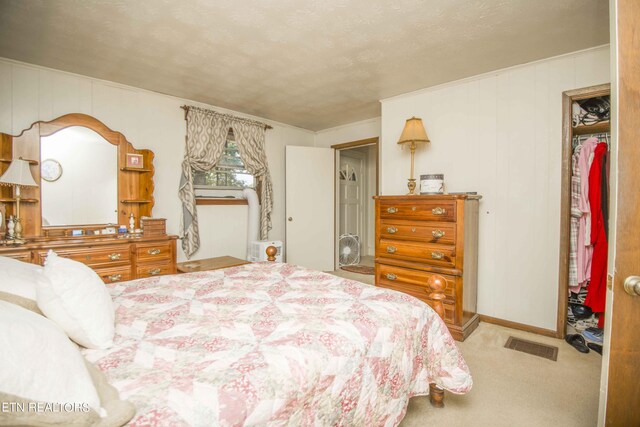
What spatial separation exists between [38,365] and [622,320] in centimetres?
160

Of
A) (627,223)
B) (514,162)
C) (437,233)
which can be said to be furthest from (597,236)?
(627,223)

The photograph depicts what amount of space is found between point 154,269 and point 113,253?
39 cm

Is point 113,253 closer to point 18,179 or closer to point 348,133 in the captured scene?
point 18,179

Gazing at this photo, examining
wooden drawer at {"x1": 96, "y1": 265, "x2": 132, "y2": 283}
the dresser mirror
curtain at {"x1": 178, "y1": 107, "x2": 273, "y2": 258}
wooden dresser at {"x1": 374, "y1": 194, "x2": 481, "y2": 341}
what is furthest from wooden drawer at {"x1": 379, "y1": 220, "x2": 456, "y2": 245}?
the dresser mirror

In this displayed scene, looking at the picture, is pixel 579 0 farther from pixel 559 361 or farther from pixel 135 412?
pixel 135 412

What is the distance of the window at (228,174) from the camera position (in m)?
3.98

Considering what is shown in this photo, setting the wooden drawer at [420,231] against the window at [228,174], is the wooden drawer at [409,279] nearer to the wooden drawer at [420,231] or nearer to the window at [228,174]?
the wooden drawer at [420,231]

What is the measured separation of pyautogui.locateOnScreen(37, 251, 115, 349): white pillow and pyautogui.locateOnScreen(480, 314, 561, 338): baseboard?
315 cm

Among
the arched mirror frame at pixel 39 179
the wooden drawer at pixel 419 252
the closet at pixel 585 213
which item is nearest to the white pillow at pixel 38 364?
the wooden drawer at pixel 419 252

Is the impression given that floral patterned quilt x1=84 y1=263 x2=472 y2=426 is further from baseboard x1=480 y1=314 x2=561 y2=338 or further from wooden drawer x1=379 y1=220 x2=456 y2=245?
baseboard x1=480 y1=314 x2=561 y2=338

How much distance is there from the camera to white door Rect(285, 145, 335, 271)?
463 cm

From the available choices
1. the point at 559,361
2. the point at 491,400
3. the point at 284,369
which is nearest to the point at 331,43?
the point at 284,369

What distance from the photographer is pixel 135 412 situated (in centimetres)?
71

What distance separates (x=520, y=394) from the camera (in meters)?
1.86
